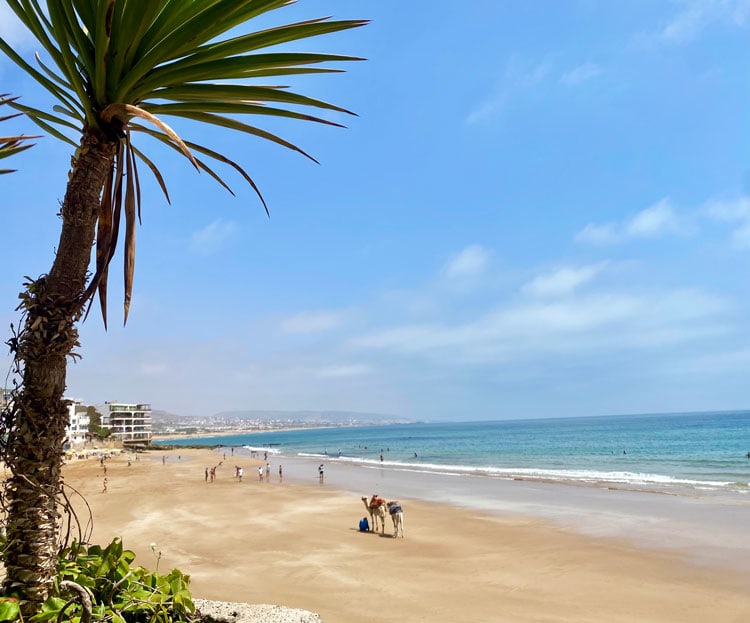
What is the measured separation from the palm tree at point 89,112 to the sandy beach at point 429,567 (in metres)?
5.42

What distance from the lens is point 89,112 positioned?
9.29 ft

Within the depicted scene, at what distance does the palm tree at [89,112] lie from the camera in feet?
8.54

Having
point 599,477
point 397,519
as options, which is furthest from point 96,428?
point 397,519

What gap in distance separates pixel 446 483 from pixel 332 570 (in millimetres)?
17693

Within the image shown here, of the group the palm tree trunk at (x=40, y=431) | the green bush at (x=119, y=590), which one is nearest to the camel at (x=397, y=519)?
the green bush at (x=119, y=590)

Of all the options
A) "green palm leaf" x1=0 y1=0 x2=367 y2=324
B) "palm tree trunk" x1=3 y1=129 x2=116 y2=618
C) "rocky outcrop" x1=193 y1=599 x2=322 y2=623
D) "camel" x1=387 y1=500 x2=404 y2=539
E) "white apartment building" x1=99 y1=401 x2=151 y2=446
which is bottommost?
"white apartment building" x1=99 y1=401 x2=151 y2=446

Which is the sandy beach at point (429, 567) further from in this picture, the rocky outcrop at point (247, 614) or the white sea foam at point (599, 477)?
the white sea foam at point (599, 477)

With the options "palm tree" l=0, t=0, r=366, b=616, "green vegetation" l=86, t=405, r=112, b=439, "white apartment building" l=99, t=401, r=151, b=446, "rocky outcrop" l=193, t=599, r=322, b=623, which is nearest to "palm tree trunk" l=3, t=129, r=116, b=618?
"palm tree" l=0, t=0, r=366, b=616

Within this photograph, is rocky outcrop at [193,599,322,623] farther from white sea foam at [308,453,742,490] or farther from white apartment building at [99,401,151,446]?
white apartment building at [99,401,151,446]

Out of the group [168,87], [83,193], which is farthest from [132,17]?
[83,193]

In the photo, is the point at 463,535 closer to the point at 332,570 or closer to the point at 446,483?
the point at 332,570

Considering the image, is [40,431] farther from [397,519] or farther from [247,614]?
[397,519]

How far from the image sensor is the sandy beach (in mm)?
7711

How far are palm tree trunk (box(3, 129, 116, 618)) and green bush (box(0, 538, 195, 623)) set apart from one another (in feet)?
0.68
